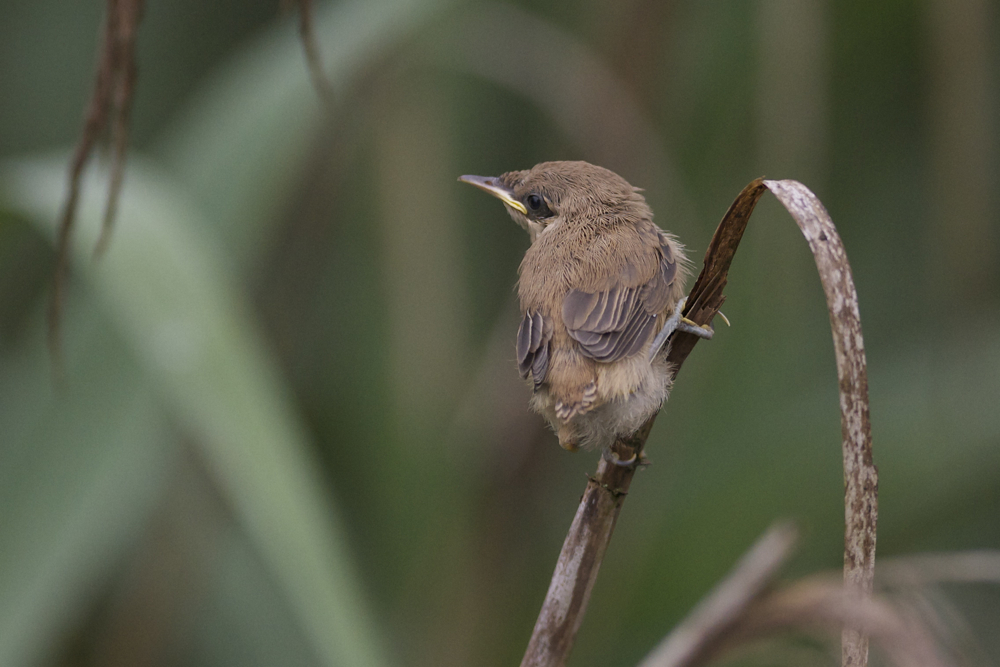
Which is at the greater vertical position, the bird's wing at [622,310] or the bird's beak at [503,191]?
the bird's beak at [503,191]

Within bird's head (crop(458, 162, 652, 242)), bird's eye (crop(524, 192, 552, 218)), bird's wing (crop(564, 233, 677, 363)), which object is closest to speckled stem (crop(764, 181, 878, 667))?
bird's wing (crop(564, 233, 677, 363))

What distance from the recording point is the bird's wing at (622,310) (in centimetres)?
179

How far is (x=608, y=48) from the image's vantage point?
3102 millimetres

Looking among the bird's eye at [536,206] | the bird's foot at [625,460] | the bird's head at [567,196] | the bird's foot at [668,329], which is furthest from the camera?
the bird's eye at [536,206]

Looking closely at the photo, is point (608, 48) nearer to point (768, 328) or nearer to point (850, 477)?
point (768, 328)

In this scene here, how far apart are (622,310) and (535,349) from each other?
19 cm

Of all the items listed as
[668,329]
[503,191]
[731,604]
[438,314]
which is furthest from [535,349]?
[438,314]

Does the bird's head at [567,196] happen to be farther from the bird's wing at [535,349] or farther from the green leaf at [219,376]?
the green leaf at [219,376]

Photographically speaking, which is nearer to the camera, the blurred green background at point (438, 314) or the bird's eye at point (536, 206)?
the bird's eye at point (536, 206)

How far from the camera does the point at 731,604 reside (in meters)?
1.31

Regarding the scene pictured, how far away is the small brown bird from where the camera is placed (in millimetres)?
1704

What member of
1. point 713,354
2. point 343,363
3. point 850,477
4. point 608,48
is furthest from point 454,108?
point 850,477

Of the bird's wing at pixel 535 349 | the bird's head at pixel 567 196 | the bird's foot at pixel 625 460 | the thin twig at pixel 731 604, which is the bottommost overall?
the thin twig at pixel 731 604

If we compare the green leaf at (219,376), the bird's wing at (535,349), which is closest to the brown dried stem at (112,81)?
the green leaf at (219,376)
